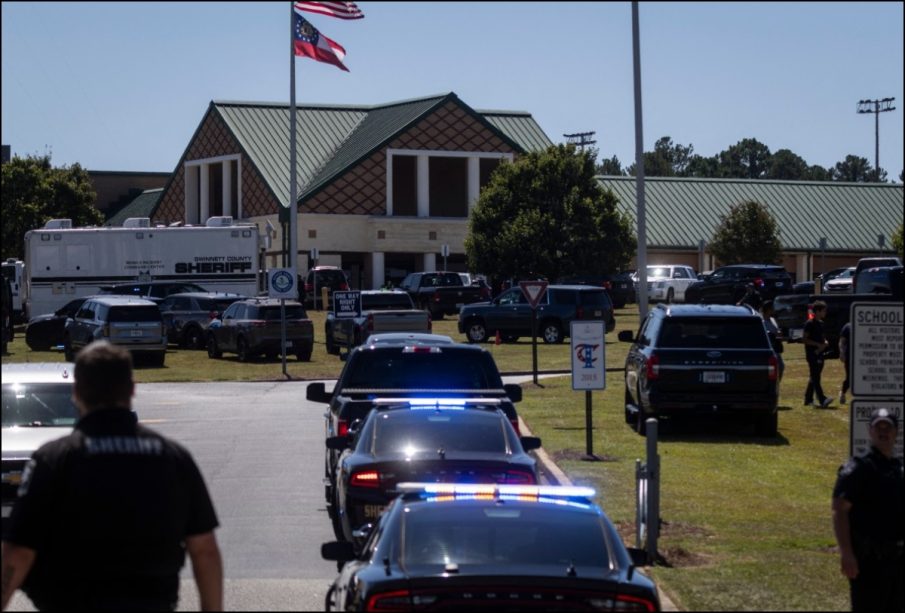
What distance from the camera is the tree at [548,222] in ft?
198

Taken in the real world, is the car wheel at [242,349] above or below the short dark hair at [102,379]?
below

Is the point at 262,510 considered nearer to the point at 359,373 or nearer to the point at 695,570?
the point at 359,373

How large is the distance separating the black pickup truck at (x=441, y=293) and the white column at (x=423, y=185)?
2020 centimetres

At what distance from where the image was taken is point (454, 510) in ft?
24.3

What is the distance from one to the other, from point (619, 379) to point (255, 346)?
10.8 metres

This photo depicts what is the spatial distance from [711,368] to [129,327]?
19750 mm

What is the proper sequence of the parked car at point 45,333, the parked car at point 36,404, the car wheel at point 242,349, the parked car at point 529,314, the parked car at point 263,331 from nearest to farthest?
the parked car at point 36,404 < the parked car at point 263,331 < the car wheel at point 242,349 < the parked car at point 45,333 < the parked car at point 529,314

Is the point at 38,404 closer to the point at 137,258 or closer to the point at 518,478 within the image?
the point at 518,478

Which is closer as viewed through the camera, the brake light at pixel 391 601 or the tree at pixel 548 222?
the brake light at pixel 391 601

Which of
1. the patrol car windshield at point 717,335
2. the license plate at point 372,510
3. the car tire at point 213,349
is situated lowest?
the car tire at point 213,349

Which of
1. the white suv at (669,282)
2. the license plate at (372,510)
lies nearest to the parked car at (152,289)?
the white suv at (669,282)

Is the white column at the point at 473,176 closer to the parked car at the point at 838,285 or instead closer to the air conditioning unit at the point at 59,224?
the parked car at the point at 838,285

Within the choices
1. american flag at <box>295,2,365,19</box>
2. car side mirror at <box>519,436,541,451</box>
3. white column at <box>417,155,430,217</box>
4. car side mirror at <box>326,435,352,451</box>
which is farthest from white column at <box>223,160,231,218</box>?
car side mirror at <box>519,436,541,451</box>

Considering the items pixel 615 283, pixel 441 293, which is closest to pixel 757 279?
pixel 615 283
